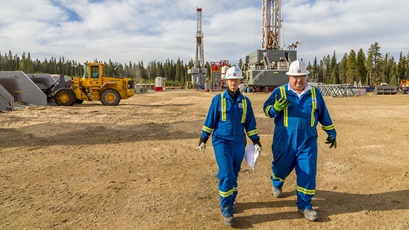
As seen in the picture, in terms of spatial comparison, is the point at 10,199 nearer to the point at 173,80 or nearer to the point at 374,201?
the point at 374,201

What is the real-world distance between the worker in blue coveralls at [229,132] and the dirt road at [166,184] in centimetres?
37

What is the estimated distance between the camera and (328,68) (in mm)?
89000

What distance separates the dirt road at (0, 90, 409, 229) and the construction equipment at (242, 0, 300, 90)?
79.2 feet

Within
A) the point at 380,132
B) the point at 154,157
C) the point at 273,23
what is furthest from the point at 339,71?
the point at 154,157

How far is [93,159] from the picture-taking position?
621cm

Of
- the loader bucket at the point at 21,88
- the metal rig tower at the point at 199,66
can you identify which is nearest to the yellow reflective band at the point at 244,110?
the loader bucket at the point at 21,88

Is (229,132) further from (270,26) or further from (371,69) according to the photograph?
(371,69)

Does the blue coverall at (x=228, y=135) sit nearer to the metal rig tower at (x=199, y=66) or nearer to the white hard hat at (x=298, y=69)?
the white hard hat at (x=298, y=69)

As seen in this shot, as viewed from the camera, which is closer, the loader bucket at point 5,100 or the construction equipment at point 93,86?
the loader bucket at point 5,100

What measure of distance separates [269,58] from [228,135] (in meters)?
32.6

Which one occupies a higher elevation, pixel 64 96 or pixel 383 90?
pixel 383 90

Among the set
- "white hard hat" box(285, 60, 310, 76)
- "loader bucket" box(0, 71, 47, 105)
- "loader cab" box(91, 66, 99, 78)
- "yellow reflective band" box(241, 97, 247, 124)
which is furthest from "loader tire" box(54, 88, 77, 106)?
"white hard hat" box(285, 60, 310, 76)

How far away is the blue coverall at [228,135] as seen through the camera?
11.5 feet

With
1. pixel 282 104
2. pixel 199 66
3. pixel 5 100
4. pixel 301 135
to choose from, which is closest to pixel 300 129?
pixel 301 135
